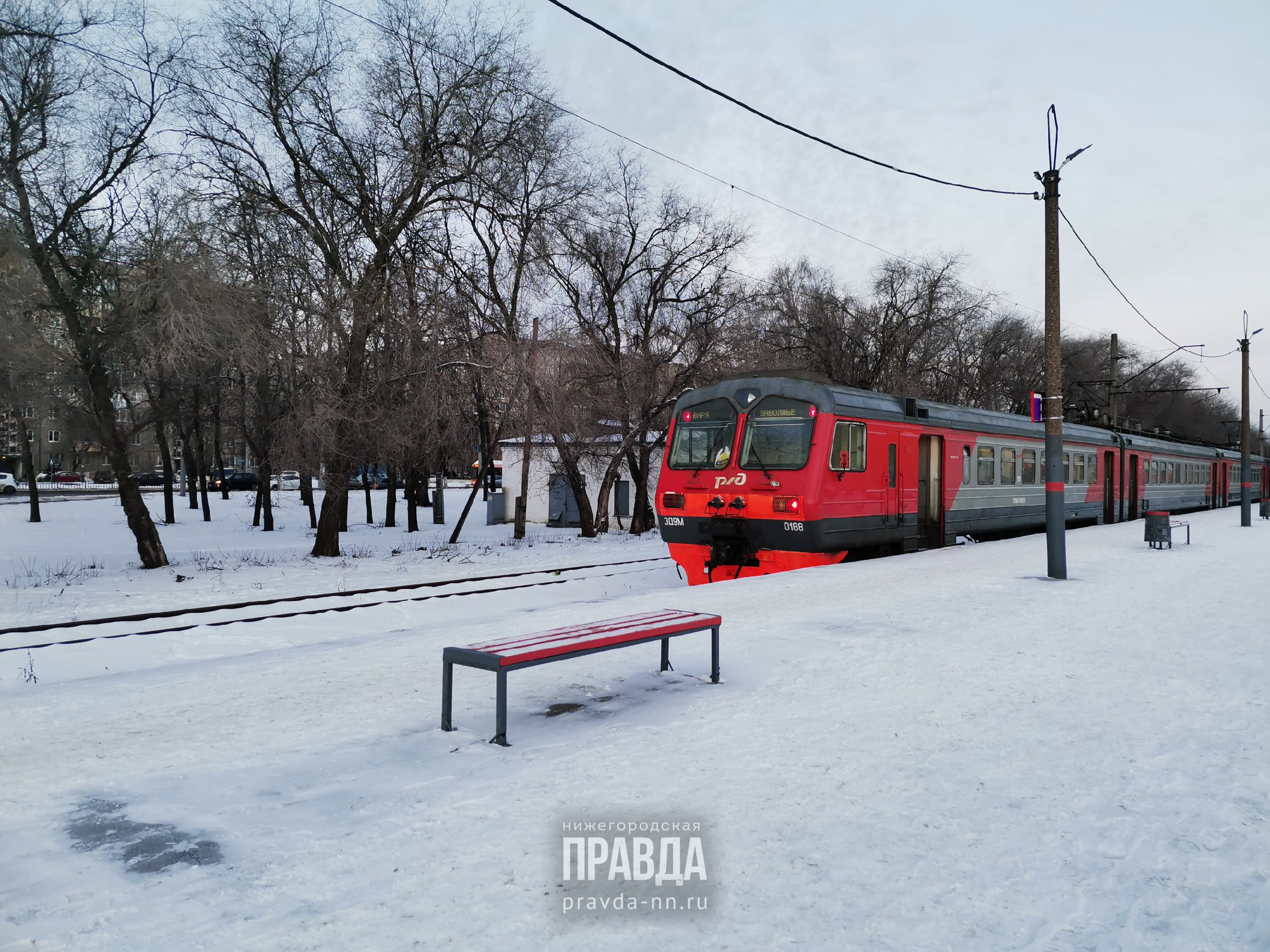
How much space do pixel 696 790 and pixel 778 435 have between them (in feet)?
33.0

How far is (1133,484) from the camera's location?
28.7 metres

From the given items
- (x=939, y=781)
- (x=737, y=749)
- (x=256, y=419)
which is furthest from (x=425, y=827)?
(x=256, y=419)

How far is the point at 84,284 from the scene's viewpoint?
1585 centimetres

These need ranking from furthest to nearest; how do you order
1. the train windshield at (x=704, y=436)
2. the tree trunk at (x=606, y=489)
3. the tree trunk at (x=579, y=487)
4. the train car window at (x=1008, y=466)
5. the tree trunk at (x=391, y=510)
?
the tree trunk at (x=391, y=510) < the tree trunk at (x=606, y=489) < the tree trunk at (x=579, y=487) < the train car window at (x=1008, y=466) < the train windshield at (x=704, y=436)

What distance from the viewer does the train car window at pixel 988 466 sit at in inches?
739

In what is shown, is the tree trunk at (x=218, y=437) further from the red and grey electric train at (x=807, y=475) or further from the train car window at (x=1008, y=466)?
the train car window at (x=1008, y=466)

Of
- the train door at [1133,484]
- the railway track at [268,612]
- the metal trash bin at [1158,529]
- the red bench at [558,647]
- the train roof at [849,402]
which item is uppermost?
the train roof at [849,402]

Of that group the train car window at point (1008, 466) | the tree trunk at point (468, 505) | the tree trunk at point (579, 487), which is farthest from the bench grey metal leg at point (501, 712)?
the tree trunk at point (579, 487)

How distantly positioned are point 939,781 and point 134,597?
1307 centimetres

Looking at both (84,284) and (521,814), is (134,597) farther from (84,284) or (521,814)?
(521,814)

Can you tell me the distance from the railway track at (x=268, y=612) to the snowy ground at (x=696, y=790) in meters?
1.46

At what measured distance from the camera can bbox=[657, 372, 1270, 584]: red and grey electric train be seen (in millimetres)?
13727

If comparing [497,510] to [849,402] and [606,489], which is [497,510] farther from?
[849,402]

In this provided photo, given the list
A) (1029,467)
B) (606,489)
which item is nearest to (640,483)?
(606,489)
